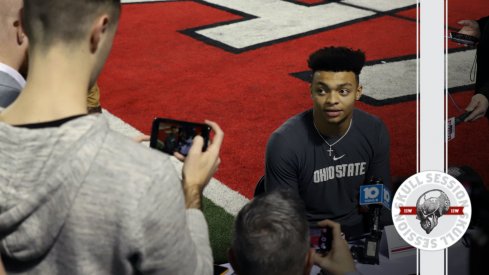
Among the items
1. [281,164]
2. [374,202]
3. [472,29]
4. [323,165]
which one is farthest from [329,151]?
[472,29]

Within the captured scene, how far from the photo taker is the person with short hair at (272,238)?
191 cm

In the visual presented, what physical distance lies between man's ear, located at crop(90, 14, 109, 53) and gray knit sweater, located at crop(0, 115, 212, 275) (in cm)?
15

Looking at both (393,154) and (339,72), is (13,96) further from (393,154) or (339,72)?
(393,154)

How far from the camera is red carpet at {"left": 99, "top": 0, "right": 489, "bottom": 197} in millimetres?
5551

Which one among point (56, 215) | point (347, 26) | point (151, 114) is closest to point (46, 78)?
point (56, 215)

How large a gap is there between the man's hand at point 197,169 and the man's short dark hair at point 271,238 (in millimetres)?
221

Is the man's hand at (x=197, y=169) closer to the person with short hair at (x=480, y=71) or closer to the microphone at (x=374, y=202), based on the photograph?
the microphone at (x=374, y=202)

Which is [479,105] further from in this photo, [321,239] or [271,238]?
[271,238]

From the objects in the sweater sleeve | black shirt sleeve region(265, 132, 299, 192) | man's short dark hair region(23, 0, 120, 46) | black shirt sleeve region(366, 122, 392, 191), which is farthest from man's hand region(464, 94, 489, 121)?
man's short dark hair region(23, 0, 120, 46)

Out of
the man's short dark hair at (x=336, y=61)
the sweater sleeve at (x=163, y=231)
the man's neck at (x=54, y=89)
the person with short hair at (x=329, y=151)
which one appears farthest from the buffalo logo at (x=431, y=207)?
the man's neck at (x=54, y=89)

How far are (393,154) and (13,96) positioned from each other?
Answer: 3.67 meters

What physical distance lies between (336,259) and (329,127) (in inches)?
36.5

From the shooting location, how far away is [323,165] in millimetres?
3428

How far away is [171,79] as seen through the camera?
7.21 meters
